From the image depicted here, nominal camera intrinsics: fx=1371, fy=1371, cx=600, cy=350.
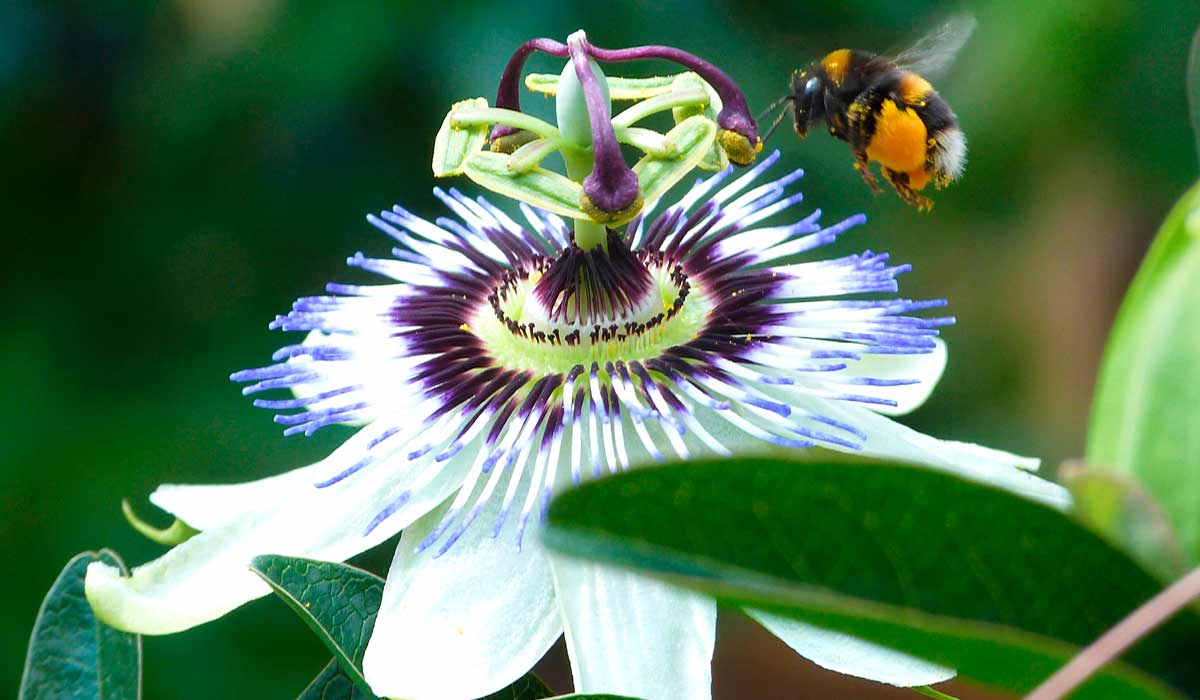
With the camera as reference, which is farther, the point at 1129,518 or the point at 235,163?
the point at 235,163

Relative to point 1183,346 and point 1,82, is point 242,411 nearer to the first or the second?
point 1,82

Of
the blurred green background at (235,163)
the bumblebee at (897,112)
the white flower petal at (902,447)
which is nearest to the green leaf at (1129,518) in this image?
the white flower petal at (902,447)

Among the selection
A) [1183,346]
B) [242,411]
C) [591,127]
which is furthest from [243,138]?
[1183,346]

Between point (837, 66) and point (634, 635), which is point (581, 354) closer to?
point (634, 635)

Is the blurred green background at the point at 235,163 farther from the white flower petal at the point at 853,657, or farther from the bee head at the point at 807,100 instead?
the white flower petal at the point at 853,657

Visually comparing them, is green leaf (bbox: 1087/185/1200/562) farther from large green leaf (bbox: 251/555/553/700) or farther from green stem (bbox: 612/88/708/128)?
green stem (bbox: 612/88/708/128)

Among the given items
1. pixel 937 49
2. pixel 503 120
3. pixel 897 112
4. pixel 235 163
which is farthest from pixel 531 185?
pixel 235 163
